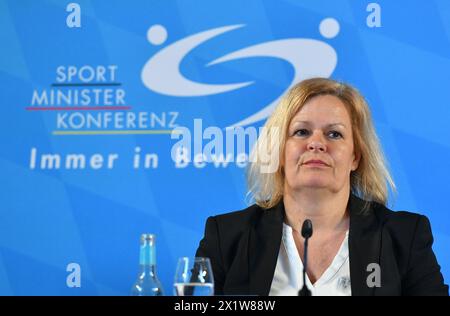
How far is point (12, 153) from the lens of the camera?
402 cm

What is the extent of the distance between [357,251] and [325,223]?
20 cm

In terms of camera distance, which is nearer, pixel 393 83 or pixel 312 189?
pixel 312 189

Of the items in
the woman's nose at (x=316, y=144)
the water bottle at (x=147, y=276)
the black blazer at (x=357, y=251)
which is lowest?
the water bottle at (x=147, y=276)

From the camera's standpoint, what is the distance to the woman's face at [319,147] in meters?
2.97

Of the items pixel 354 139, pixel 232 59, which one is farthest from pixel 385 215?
pixel 232 59

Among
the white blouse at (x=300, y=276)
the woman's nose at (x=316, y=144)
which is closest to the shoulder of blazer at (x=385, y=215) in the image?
the white blouse at (x=300, y=276)

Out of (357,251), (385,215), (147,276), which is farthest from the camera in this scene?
(385,215)

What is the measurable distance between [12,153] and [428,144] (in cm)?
200

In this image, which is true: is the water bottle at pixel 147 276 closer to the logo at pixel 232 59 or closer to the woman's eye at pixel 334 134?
the woman's eye at pixel 334 134

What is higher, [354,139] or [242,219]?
[354,139]

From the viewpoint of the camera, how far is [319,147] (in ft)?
9.71

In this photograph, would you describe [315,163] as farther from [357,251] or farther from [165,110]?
[165,110]
